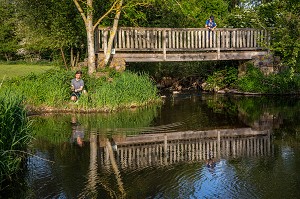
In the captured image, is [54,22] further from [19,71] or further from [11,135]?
[19,71]

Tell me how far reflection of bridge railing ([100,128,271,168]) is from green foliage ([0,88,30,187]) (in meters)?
1.84

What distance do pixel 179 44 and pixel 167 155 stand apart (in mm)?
12234

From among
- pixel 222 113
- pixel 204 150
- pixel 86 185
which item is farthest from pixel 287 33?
pixel 86 185

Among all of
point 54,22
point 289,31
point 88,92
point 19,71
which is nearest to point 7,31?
point 19,71

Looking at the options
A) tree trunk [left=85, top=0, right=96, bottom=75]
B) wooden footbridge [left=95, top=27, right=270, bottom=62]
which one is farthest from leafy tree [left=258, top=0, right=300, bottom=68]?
tree trunk [left=85, top=0, right=96, bottom=75]

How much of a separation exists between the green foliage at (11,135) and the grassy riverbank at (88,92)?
7013 millimetres

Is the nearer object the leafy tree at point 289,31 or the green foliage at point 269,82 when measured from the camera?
the leafy tree at point 289,31

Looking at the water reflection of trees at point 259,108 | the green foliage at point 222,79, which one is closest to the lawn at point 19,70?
A: the green foliage at point 222,79

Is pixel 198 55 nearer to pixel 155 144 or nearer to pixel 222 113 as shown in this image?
pixel 222 113

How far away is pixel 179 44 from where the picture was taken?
22.8m

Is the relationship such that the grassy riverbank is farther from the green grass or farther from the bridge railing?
the green grass

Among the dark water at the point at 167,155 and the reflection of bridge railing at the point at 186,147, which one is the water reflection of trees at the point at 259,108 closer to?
the dark water at the point at 167,155

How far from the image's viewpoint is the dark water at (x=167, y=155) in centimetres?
864

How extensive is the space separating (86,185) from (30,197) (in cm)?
104
